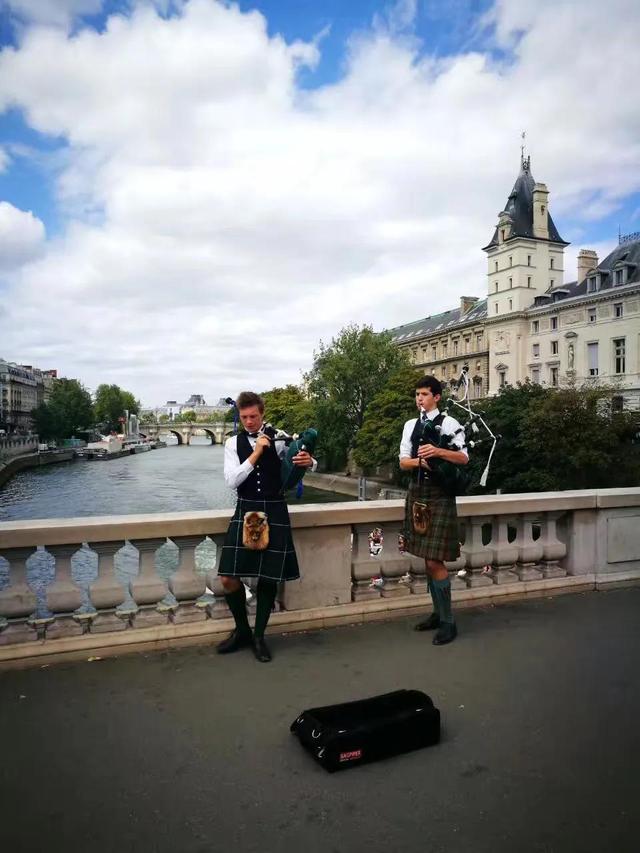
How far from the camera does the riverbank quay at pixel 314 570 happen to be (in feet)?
13.6

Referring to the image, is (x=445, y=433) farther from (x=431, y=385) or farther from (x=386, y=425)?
(x=386, y=425)

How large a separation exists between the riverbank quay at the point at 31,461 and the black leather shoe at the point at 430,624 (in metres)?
62.2

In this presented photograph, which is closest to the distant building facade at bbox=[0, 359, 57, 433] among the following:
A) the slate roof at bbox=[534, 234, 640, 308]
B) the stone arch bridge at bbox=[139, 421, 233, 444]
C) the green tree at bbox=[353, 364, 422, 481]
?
the stone arch bridge at bbox=[139, 421, 233, 444]

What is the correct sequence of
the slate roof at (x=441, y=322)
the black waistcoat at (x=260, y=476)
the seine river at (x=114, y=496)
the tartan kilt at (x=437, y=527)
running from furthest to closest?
1. the slate roof at (x=441, y=322)
2. the seine river at (x=114, y=496)
3. the tartan kilt at (x=437, y=527)
4. the black waistcoat at (x=260, y=476)

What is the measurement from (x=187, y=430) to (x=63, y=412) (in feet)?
197

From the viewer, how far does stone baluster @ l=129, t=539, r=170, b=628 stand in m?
4.38

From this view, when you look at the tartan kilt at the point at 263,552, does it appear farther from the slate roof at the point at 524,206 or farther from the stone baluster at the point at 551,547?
the slate roof at the point at 524,206

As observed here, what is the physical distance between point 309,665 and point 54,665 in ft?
5.03

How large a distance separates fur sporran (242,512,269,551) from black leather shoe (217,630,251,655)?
0.61 m

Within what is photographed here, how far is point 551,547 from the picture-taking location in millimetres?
5805

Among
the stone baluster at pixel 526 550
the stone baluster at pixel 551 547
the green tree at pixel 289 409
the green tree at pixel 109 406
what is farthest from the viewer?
the green tree at pixel 109 406

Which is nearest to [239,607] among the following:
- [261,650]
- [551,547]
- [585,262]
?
[261,650]

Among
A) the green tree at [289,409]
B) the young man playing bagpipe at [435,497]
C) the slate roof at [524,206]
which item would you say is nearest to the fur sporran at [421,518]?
the young man playing bagpipe at [435,497]

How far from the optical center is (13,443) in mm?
89312
